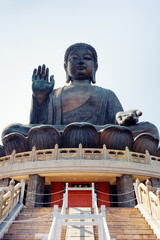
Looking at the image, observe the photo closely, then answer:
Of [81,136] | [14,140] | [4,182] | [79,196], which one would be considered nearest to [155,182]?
[79,196]

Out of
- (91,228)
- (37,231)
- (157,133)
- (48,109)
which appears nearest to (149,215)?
(91,228)

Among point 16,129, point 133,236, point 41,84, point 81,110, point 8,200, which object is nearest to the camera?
point 133,236

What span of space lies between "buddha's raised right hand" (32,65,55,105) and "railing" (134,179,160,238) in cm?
847

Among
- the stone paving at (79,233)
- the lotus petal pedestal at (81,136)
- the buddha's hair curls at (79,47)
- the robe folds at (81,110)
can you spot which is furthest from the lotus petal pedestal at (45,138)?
the buddha's hair curls at (79,47)

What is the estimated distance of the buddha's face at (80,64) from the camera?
54.3 feet

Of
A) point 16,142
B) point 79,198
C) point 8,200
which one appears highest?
point 16,142

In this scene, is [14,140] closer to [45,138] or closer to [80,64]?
[45,138]

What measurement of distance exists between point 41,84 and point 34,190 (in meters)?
6.93

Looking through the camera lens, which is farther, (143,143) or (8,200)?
(143,143)

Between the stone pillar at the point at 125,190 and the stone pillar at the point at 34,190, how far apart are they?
115 inches

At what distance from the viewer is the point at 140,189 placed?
23.3ft

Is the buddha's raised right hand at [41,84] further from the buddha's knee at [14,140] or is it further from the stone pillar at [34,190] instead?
the stone pillar at [34,190]

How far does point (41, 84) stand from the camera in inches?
552

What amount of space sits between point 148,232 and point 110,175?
444cm
